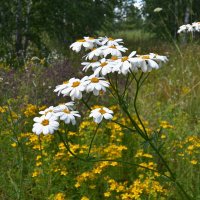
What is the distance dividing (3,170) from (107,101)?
2189 mm

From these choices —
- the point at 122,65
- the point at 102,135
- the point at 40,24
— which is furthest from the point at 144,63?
the point at 40,24

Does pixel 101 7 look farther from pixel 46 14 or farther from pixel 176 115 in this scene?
pixel 176 115

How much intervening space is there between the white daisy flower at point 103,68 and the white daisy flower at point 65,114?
26cm

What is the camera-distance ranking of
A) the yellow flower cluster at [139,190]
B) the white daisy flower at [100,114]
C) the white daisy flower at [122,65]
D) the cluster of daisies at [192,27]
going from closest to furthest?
the white daisy flower at [122,65]
the white daisy flower at [100,114]
the yellow flower cluster at [139,190]
the cluster of daisies at [192,27]

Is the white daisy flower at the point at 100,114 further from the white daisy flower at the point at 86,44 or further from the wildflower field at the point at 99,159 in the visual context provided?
the white daisy flower at the point at 86,44

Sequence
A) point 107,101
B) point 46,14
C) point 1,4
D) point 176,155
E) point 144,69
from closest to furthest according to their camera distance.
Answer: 1. point 144,69
2. point 176,155
3. point 107,101
4. point 1,4
5. point 46,14

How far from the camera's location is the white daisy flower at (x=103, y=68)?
6.45 feet

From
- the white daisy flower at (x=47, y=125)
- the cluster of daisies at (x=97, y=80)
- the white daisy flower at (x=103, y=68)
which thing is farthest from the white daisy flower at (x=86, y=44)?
the white daisy flower at (x=47, y=125)

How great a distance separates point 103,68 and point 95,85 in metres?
0.09

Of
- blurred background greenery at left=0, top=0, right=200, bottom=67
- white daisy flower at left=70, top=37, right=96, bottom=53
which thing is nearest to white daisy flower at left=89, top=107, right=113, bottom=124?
white daisy flower at left=70, top=37, right=96, bottom=53

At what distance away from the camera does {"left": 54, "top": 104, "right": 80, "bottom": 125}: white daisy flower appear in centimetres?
207

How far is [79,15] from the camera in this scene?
9594 mm

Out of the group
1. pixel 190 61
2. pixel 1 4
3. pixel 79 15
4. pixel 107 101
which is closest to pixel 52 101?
pixel 107 101

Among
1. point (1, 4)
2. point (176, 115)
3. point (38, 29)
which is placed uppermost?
point (1, 4)
